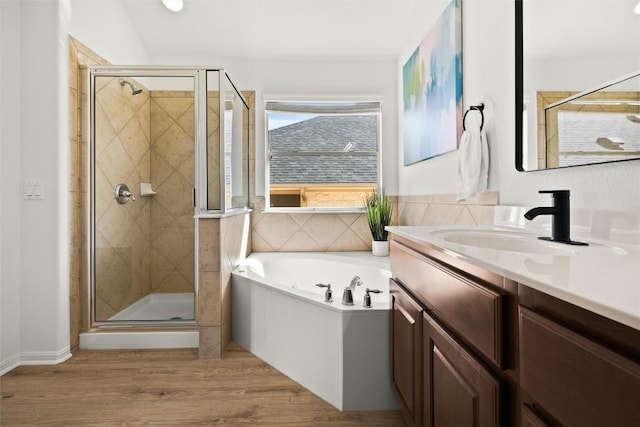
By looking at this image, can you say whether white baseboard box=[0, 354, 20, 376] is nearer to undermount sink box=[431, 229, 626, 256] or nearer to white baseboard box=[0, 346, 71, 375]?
white baseboard box=[0, 346, 71, 375]

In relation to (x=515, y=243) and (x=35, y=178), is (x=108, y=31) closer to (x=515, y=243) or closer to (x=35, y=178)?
(x=35, y=178)

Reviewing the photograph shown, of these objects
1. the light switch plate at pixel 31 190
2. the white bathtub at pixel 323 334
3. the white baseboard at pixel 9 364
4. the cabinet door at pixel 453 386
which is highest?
the light switch plate at pixel 31 190

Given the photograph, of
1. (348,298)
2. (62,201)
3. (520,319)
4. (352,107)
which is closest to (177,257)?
(62,201)

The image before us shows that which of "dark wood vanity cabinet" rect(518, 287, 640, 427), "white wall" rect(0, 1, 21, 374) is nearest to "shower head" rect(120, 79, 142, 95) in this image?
"white wall" rect(0, 1, 21, 374)

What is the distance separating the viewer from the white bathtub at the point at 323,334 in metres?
1.62

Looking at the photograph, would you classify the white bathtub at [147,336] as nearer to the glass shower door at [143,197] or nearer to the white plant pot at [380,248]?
the glass shower door at [143,197]

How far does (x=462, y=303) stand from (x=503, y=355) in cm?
18

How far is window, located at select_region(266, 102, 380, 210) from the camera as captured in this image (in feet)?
10.7

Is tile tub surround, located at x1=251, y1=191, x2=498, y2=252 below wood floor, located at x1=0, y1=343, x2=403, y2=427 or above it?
above

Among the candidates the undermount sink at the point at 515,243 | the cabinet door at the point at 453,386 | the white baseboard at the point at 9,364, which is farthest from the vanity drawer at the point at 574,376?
the white baseboard at the point at 9,364

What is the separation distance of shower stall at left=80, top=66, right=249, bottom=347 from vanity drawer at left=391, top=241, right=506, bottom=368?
61.3 inches

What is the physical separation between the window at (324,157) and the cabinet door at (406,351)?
1.86 meters

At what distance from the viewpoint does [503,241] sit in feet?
3.84

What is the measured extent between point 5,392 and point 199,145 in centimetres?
170
